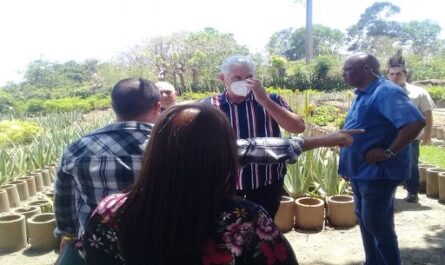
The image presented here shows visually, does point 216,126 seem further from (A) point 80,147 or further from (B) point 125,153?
(A) point 80,147

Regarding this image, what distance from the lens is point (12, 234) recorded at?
4.00 m

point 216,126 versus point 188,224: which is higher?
point 216,126

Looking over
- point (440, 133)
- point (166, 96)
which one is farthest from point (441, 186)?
point (440, 133)

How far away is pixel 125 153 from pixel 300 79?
90.7 ft

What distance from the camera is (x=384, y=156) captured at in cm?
253

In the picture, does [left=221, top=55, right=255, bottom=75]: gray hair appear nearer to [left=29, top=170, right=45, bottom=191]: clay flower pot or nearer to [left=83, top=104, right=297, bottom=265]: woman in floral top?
[left=83, top=104, right=297, bottom=265]: woman in floral top

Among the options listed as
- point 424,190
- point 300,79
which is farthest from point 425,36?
point 424,190

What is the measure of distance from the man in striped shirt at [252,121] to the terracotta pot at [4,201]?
3556 millimetres

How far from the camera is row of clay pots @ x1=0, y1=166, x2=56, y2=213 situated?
5.18 metres

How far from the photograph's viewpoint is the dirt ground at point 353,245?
3.51 metres

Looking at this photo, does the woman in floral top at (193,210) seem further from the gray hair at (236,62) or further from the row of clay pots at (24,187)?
the row of clay pots at (24,187)

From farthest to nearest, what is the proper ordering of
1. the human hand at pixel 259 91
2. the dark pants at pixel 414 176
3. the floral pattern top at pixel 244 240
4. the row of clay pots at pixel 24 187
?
the row of clay pots at pixel 24 187 → the dark pants at pixel 414 176 → the human hand at pixel 259 91 → the floral pattern top at pixel 244 240

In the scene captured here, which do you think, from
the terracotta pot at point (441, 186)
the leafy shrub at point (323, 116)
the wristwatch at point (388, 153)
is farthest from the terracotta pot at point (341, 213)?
the leafy shrub at point (323, 116)

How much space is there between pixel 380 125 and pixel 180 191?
1862mm
